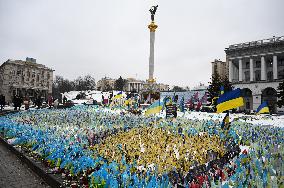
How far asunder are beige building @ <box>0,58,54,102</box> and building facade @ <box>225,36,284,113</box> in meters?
67.2

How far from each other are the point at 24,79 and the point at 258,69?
7592 centimetres

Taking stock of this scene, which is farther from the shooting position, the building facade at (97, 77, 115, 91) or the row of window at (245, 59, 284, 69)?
the building facade at (97, 77, 115, 91)

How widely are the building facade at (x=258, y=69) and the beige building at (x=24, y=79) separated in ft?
220

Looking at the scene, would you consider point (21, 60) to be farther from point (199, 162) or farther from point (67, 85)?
point (199, 162)

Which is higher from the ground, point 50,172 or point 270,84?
point 270,84

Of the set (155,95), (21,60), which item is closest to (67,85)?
(21,60)

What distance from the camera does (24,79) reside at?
284 ft

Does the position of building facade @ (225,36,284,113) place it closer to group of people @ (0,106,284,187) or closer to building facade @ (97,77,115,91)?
group of people @ (0,106,284,187)

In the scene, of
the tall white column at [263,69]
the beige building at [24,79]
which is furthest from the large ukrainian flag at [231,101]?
the beige building at [24,79]

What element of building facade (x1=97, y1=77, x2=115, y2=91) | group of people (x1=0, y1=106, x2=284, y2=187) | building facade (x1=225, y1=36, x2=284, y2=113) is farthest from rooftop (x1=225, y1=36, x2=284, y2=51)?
building facade (x1=97, y1=77, x2=115, y2=91)

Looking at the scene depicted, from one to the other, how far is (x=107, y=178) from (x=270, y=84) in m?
51.4

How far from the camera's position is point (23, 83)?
8656 centimetres

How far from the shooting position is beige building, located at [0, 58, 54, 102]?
82481mm

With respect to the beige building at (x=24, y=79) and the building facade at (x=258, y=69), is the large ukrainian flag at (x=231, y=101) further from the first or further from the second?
the beige building at (x=24, y=79)
